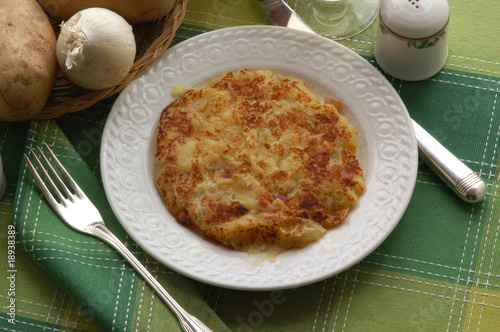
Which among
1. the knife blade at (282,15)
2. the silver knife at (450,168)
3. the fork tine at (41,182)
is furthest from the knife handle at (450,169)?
the fork tine at (41,182)

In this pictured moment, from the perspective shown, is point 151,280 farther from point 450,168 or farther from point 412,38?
point 412,38

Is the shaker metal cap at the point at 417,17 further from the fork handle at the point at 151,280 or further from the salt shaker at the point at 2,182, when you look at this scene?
the salt shaker at the point at 2,182

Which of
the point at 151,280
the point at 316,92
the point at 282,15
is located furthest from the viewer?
the point at 282,15

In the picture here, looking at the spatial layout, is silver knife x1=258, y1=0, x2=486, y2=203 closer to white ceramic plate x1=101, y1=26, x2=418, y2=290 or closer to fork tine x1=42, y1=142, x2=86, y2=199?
white ceramic plate x1=101, y1=26, x2=418, y2=290

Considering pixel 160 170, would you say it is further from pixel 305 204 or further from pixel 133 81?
pixel 305 204

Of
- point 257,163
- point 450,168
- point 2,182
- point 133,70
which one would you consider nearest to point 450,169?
point 450,168
